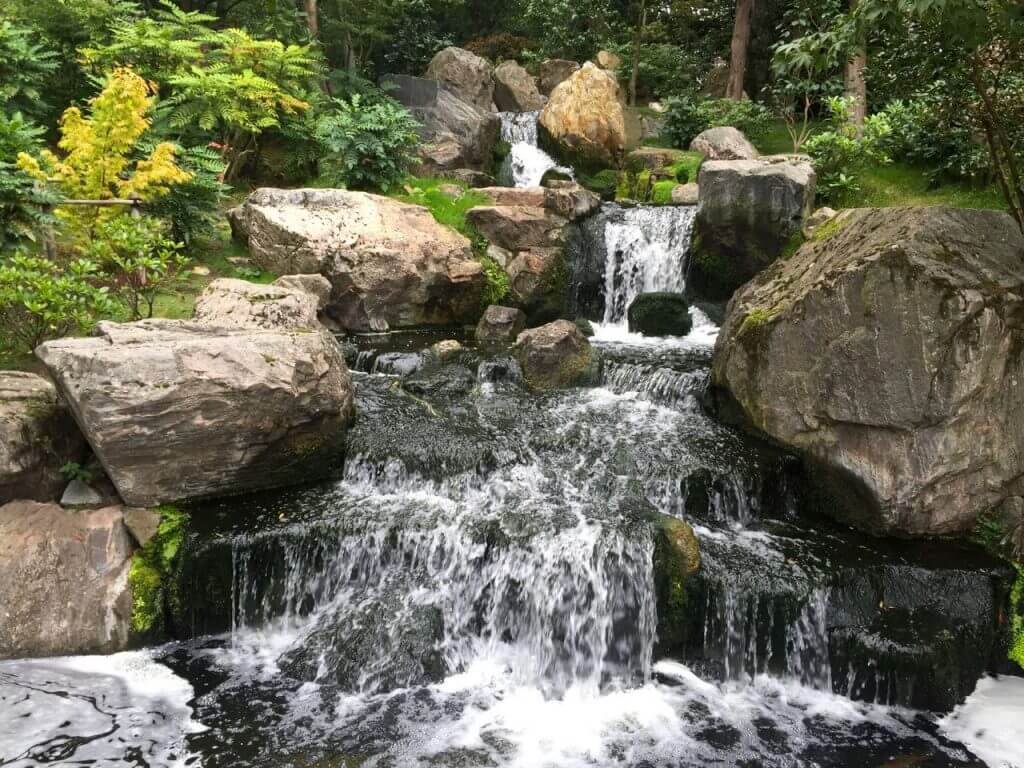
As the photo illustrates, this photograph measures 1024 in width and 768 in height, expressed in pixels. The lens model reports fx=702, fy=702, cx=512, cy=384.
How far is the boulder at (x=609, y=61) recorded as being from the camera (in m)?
26.5

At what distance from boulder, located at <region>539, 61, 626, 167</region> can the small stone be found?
1617cm

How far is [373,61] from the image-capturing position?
25844mm

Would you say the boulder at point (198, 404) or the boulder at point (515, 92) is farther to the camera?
the boulder at point (515, 92)

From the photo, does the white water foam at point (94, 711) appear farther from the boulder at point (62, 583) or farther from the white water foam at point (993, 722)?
the white water foam at point (993, 722)

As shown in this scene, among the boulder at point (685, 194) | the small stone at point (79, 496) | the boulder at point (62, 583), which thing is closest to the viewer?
the boulder at point (62, 583)

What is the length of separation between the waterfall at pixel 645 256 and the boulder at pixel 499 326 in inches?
92.6

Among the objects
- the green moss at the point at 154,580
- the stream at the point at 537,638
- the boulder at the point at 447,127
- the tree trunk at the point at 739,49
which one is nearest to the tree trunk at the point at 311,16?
the boulder at the point at 447,127

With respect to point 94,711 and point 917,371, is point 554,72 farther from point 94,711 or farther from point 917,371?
point 94,711

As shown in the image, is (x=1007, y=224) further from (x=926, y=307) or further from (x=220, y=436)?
(x=220, y=436)

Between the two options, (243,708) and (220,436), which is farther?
(220,436)

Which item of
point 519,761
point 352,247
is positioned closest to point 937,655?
point 519,761

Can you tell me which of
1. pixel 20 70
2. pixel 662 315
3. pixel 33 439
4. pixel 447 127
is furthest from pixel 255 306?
pixel 447 127

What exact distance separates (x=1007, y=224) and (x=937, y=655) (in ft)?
15.6

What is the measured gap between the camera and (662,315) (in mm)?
13461
